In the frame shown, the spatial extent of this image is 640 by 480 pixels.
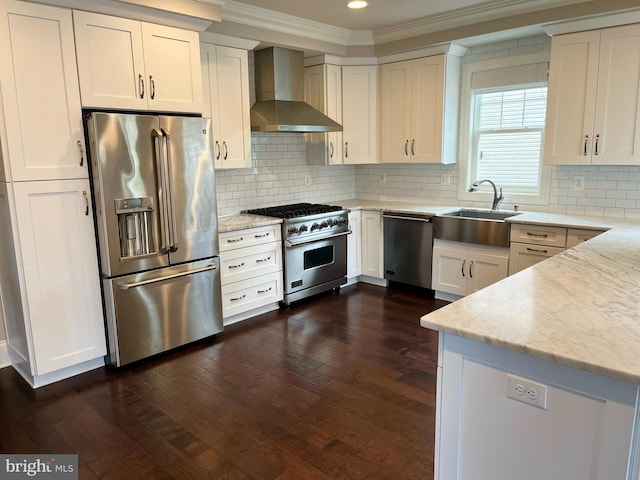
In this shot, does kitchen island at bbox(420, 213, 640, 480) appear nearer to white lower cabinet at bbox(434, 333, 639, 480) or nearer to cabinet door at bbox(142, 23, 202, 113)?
white lower cabinet at bbox(434, 333, 639, 480)

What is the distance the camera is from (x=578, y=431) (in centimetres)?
135

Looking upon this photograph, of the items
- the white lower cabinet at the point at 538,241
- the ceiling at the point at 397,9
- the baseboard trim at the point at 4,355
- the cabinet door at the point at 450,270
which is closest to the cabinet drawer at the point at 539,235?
the white lower cabinet at the point at 538,241

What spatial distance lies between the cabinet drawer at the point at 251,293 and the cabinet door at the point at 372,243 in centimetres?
119

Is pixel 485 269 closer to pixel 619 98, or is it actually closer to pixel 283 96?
pixel 619 98

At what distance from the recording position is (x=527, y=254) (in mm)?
3943

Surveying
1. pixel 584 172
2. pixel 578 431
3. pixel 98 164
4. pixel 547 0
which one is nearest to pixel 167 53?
pixel 98 164

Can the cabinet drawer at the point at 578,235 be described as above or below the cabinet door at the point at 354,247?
above

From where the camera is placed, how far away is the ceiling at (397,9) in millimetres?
3883

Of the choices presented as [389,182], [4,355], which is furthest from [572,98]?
[4,355]

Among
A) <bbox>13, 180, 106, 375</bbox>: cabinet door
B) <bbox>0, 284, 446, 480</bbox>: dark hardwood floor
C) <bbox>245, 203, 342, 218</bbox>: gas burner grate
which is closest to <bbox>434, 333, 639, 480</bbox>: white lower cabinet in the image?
<bbox>0, 284, 446, 480</bbox>: dark hardwood floor

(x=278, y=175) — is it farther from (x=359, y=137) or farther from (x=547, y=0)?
(x=547, y=0)

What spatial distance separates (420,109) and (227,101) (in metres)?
1.98

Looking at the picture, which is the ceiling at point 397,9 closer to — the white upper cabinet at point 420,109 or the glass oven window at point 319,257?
the white upper cabinet at point 420,109

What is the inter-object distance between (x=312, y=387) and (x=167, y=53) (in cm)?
251
